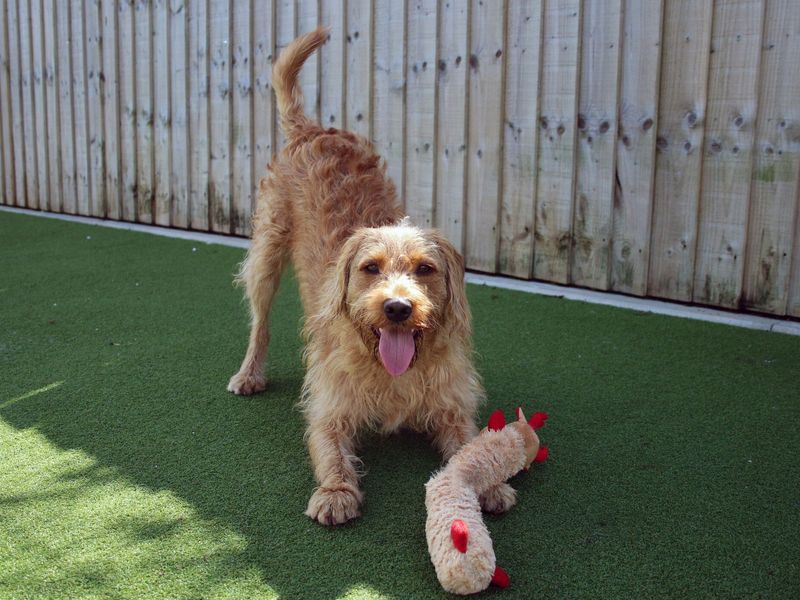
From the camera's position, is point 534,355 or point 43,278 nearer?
point 534,355

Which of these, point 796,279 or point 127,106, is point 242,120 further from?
point 796,279

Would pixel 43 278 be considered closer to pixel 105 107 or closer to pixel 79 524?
pixel 105 107

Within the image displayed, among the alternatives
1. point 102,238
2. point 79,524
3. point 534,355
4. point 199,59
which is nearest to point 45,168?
point 102,238

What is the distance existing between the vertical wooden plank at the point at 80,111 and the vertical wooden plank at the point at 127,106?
0.53 metres

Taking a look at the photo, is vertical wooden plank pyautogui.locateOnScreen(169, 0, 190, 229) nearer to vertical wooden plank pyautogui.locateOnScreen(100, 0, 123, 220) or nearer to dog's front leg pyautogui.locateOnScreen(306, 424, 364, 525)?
vertical wooden plank pyautogui.locateOnScreen(100, 0, 123, 220)

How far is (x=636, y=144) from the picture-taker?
460cm

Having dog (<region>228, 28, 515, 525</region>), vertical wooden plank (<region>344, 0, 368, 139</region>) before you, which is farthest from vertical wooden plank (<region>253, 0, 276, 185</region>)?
dog (<region>228, 28, 515, 525</region>)

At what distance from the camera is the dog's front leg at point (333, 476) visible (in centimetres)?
238

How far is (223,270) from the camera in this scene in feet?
18.8

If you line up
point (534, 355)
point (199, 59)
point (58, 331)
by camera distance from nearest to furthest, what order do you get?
point (534, 355)
point (58, 331)
point (199, 59)

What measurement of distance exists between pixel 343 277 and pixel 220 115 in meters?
4.24

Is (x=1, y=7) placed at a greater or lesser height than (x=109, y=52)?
greater

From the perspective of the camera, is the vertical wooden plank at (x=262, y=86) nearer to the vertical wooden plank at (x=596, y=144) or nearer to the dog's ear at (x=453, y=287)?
the vertical wooden plank at (x=596, y=144)

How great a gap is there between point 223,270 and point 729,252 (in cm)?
326
